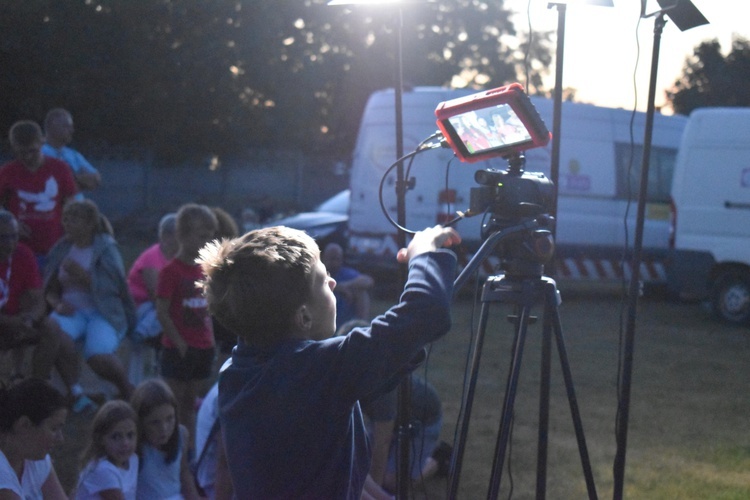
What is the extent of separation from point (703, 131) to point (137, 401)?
8.08 meters

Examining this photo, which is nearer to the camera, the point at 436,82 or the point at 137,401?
the point at 137,401

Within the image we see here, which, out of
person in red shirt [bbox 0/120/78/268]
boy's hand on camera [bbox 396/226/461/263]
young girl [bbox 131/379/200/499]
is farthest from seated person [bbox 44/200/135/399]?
boy's hand on camera [bbox 396/226/461/263]

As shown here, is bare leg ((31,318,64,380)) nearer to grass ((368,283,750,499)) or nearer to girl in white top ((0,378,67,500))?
girl in white top ((0,378,67,500))

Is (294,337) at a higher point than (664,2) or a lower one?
lower

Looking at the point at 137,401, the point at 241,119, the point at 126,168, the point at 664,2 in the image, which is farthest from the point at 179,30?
the point at 664,2

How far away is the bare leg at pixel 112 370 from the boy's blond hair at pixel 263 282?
3790 millimetres

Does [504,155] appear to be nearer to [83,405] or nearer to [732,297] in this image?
[83,405]

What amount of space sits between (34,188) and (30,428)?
289 cm

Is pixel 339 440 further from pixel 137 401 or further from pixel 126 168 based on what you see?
pixel 126 168

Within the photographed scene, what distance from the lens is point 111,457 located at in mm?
3771

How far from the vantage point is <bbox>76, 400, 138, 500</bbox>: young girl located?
3688mm

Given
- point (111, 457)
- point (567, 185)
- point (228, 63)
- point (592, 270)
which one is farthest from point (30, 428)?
point (228, 63)

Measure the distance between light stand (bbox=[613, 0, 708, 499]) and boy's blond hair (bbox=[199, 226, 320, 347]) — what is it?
134 cm

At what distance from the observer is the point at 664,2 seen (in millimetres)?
2879
